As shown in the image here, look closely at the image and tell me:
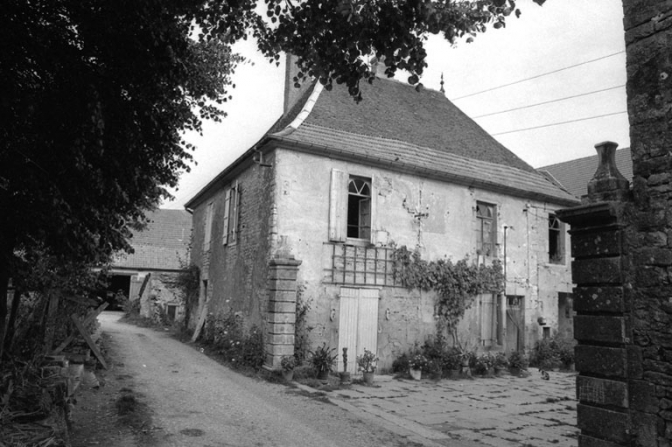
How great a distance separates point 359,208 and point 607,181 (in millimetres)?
7997

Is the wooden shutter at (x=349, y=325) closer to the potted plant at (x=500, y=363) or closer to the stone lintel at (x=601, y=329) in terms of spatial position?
the potted plant at (x=500, y=363)

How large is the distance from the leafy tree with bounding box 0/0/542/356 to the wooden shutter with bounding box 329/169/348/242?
5863mm

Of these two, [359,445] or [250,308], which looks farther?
[250,308]

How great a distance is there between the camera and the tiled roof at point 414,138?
41.8ft

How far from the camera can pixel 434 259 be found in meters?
13.4

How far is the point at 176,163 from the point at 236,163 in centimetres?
750

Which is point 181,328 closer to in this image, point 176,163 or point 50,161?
point 176,163

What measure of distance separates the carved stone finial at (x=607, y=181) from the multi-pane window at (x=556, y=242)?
1134cm

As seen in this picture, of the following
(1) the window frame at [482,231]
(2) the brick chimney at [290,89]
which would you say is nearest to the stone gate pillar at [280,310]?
(1) the window frame at [482,231]

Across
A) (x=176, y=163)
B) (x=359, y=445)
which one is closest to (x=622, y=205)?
(x=359, y=445)

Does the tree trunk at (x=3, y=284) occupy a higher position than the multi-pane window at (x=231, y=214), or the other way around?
the multi-pane window at (x=231, y=214)

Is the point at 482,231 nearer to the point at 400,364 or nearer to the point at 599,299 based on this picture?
the point at 400,364

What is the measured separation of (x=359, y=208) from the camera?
13094 millimetres

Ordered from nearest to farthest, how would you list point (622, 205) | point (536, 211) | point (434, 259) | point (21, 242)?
point (622, 205), point (21, 242), point (434, 259), point (536, 211)
